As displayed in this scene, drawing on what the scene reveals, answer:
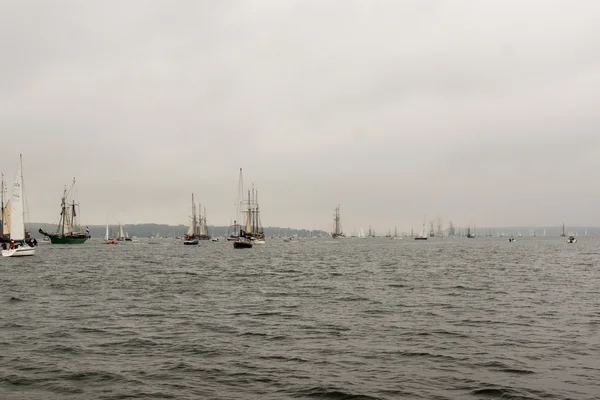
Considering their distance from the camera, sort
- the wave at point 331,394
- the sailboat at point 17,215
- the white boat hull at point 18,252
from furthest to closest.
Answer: the sailboat at point 17,215 → the white boat hull at point 18,252 → the wave at point 331,394

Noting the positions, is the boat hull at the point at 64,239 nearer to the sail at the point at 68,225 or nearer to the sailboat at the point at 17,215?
the sail at the point at 68,225

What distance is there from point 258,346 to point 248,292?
1922 cm

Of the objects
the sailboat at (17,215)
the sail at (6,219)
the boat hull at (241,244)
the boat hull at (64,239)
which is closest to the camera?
the sailboat at (17,215)

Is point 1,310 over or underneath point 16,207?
underneath

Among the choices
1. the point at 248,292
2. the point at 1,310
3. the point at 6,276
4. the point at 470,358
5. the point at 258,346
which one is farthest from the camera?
the point at 6,276

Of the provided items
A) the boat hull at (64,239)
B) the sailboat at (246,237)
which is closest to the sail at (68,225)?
the boat hull at (64,239)

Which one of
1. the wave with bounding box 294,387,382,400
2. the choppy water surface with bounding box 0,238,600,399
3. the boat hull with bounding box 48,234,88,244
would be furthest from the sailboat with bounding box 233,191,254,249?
the wave with bounding box 294,387,382,400

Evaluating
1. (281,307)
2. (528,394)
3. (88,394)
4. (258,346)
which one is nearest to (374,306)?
(281,307)

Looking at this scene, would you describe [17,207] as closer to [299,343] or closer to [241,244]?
[241,244]

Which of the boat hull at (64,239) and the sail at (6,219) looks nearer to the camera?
the sail at (6,219)

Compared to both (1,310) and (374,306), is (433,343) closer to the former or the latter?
(374,306)

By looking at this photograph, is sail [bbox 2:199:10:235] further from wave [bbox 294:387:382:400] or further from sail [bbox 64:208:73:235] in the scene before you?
wave [bbox 294:387:382:400]

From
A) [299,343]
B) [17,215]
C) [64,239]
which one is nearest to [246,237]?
[64,239]

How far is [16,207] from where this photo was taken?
90375mm
